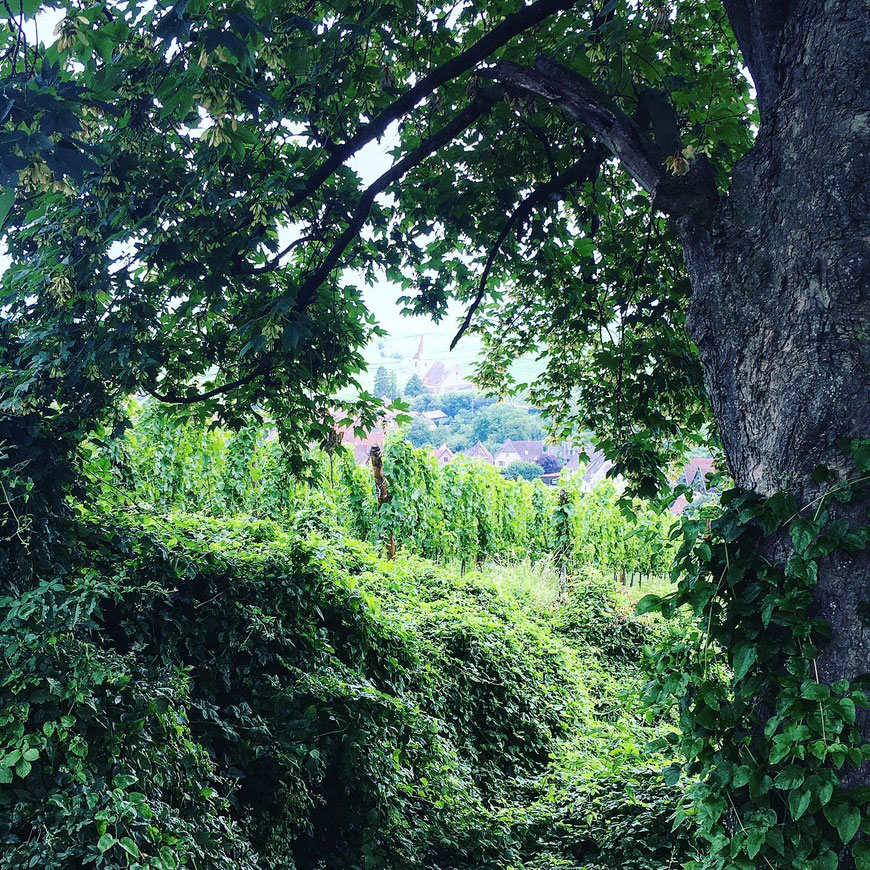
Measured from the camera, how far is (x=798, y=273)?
8.59 feet

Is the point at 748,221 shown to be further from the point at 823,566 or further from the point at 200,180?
the point at 200,180

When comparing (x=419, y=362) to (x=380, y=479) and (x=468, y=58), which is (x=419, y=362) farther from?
(x=468, y=58)

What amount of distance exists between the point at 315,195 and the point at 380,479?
8591mm

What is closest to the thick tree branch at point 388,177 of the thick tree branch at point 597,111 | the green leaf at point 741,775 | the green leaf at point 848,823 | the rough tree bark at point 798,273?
the thick tree branch at point 597,111

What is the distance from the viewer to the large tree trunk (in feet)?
7.94

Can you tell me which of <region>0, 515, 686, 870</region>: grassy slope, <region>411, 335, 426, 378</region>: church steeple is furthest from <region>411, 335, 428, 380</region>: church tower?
<region>0, 515, 686, 870</region>: grassy slope

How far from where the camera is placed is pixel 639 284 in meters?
5.30

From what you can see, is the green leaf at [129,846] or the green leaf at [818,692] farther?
the green leaf at [129,846]

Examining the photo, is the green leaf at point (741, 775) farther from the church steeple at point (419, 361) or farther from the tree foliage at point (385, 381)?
the church steeple at point (419, 361)

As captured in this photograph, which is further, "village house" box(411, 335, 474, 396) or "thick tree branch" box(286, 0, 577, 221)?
"village house" box(411, 335, 474, 396)

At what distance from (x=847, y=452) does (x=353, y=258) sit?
3.72 metres

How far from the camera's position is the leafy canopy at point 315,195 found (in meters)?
2.97

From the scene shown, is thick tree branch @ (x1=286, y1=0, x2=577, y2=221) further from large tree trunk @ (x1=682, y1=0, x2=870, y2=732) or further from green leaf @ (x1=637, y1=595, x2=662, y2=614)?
green leaf @ (x1=637, y1=595, x2=662, y2=614)

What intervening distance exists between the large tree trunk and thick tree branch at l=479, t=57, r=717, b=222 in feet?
0.54
